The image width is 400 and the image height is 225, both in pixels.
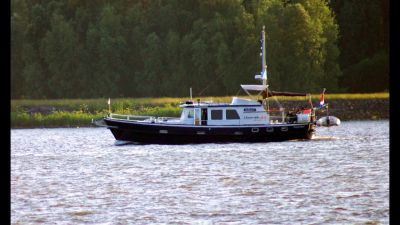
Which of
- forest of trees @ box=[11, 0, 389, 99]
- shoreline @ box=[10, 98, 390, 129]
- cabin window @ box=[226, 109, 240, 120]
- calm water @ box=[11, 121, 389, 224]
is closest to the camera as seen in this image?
calm water @ box=[11, 121, 389, 224]

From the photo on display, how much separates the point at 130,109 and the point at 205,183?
60.9m

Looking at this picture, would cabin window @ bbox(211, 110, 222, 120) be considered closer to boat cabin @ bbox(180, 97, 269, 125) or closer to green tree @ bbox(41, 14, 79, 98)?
boat cabin @ bbox(180, 97, 269, 125)

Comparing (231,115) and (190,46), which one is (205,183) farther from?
(190,46)

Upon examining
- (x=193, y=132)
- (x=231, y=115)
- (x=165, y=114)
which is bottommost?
(x=193, y=132)

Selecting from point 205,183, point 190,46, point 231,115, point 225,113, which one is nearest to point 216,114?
point 225,113

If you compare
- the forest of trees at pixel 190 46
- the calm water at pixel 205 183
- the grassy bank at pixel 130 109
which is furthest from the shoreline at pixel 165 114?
the calm water at pixel 205 183

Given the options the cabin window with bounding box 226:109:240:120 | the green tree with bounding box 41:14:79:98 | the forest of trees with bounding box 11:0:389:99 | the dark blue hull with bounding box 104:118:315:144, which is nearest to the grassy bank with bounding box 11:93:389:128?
the forest of trees with bounding box 11:0:389:99

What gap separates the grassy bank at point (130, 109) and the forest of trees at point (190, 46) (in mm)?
11432

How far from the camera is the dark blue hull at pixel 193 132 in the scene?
64625 mm

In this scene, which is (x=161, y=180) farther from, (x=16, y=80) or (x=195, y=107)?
(x=16, y=80)

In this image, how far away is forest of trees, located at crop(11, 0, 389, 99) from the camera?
120500 mm

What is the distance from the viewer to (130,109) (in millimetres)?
104438

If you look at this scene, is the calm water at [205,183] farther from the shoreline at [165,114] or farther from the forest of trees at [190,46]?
the forest of trees at [190,46]

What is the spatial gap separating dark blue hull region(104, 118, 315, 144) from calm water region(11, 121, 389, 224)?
59 centimetres
